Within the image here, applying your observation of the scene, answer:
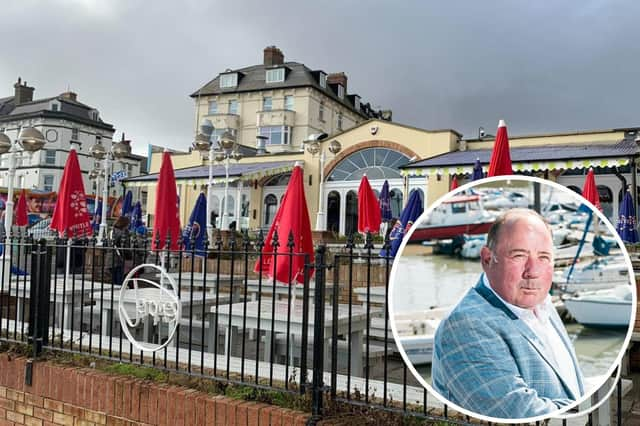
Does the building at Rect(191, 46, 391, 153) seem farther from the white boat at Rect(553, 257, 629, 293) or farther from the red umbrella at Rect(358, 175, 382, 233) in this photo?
the white boat at Rect(553, 257, 629, 293)

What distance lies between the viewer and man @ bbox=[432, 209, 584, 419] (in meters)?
1.93

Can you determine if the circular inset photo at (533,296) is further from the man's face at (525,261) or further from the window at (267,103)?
the window at (267,103)

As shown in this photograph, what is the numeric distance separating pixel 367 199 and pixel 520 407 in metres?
9.59

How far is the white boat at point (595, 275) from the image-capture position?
76.0 inches

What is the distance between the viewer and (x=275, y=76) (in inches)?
1660

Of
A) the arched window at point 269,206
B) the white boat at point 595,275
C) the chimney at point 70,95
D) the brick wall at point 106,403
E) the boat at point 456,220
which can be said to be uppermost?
the chimney at point 70,95

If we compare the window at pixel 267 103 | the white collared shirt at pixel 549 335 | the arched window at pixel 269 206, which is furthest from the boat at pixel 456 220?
the window at pixel 267 103

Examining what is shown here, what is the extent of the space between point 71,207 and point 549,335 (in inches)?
317

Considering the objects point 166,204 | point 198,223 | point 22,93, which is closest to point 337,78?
point 22,93

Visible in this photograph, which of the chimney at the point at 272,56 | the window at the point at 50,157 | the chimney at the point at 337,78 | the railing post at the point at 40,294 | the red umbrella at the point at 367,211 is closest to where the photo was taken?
the railing post at the point at 40,294

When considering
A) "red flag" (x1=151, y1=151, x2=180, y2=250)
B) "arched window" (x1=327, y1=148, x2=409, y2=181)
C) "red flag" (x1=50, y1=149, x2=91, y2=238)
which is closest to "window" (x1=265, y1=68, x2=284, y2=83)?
A: "arched window" (x1=327, y1=148, x2=409, y2=181)

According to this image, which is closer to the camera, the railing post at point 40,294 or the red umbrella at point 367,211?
the railing post at point 40,294

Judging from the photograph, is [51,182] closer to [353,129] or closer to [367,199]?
[353,129]

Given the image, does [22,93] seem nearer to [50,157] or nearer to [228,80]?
[50,157]
